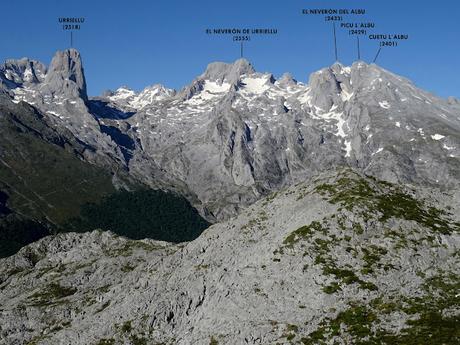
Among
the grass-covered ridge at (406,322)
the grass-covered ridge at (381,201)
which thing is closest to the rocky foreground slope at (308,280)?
the grass-covered ridge at (406,322)

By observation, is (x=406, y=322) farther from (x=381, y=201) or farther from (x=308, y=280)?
(x=381, y=201)

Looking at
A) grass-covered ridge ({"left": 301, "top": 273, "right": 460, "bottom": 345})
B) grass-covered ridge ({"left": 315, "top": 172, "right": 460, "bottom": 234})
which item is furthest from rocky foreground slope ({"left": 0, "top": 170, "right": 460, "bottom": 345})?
grass-covered ridge ({"left": 315, "top": 172, "right": 460, "bottom": 234})

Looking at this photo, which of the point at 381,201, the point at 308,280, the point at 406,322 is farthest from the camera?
the point at 381,201

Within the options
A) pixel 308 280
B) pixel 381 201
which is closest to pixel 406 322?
pixel 308 280

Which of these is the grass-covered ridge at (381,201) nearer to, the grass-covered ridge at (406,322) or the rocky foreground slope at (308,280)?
Result: the rocky foreground slope at (308,280)

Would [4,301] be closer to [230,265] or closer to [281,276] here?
[230,265]

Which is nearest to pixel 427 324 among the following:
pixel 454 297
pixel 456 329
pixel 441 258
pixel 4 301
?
pixel 456 329

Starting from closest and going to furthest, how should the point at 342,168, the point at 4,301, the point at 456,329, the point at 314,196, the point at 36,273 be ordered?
the point at 456,329 → the point at 314,196 → the point at 342,168 → the point at 4,301 → the point at 36,273

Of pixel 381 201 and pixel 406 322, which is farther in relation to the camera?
pixel 381 201

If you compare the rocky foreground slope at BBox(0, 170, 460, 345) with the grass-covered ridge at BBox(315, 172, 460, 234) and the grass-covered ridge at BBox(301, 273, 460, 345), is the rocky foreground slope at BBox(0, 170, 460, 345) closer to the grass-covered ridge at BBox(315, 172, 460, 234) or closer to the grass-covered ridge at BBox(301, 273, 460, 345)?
the grass-covered ridge at BBox(301, 273, 460, 345)
